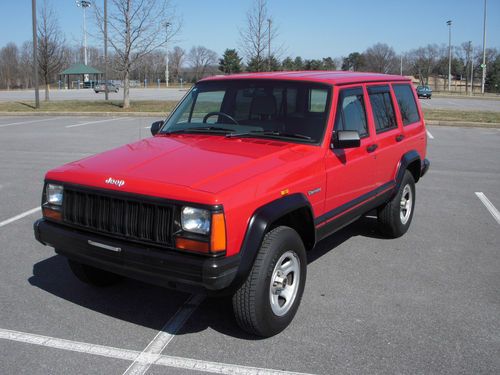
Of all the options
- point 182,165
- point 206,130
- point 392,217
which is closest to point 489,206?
Result: point 392,217

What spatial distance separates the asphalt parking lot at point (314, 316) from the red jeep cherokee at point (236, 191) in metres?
0.29

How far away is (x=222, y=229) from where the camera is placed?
3178 millimetres

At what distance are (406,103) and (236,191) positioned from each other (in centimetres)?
372

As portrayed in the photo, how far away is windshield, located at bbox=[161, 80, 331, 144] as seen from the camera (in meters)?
4.44

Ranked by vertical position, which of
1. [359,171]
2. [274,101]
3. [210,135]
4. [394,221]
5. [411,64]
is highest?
[411,64]

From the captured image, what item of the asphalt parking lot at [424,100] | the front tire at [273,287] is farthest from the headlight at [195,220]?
the asphalt parking lot at [424,100]

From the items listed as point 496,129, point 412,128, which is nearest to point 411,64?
point 496,129

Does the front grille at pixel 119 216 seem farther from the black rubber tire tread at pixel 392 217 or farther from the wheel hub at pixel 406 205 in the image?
the wheel hub at pixel 406 205

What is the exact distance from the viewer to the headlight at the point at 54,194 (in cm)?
383

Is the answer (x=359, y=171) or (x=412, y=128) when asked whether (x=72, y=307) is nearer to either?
(x=359, y=171)

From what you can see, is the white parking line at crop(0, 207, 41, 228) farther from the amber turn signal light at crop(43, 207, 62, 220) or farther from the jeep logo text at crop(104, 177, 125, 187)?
the jeep logo text at crop(104, 177, 125, 187)

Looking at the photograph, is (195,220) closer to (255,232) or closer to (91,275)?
(255,232)

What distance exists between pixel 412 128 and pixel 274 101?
235 centimetres

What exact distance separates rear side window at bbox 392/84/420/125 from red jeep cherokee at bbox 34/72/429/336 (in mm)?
706
